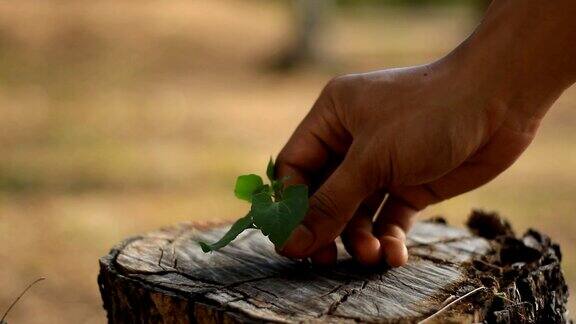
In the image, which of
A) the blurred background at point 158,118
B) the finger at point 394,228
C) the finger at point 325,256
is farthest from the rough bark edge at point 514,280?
the blurred background at point 158,118

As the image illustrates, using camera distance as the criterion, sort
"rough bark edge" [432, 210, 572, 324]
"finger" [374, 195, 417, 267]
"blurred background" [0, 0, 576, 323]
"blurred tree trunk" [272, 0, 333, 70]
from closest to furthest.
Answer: "rough bark edge" [432, 210, 572, 324]
"finger" [374, 195, 417, 267]
"blurred background" [0, 0, 576, 323]
"blurred tree trunk" [272, 0, 333, 70]

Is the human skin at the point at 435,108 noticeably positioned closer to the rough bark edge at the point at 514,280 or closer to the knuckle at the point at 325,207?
the knuckle at the point at 325,207

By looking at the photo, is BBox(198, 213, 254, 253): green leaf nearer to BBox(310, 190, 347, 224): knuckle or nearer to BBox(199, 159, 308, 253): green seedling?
BBox(199, 159, 308, 253): green seedling

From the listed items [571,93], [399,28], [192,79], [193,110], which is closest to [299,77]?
[192,79]

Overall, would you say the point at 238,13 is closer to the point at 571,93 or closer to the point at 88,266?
the point at 571,93

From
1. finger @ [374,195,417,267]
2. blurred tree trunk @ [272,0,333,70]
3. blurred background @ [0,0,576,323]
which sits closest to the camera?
finger @ [374,195,417,267]

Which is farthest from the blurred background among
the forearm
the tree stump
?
the forearm
